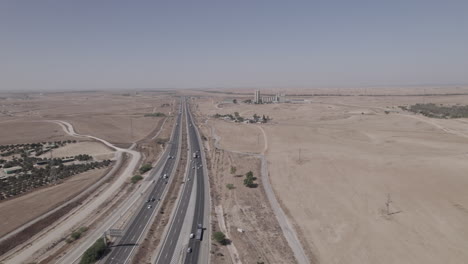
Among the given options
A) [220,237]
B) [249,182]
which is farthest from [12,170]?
[220,237]

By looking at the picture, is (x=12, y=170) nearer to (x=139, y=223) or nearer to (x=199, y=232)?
(x=139, y=223)

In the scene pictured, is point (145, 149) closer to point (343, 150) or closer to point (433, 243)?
point (343, 150)

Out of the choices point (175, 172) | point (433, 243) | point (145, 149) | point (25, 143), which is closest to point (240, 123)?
point (145, 149)

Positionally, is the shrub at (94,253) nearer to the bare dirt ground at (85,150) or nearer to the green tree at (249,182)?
the green tree at (249,182)

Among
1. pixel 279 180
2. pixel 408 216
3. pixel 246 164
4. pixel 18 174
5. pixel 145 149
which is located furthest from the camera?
pixel 145 149

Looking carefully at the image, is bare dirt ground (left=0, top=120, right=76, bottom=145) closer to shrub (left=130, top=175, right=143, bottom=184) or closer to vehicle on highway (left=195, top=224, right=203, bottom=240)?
shrub (left=130, top=175, right=143, bottom=184)
